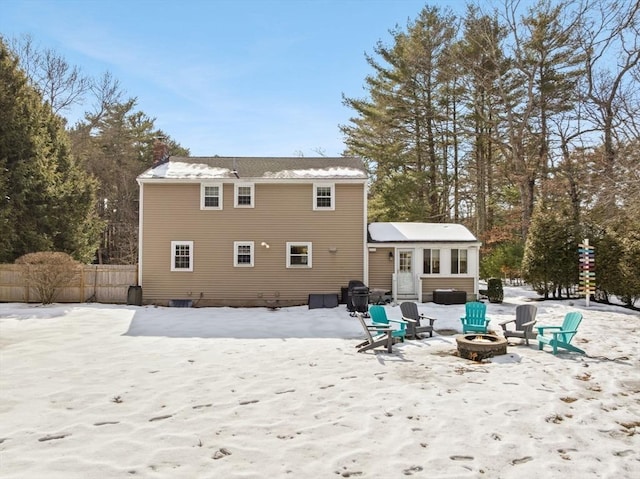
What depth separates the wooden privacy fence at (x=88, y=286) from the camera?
1680 cm

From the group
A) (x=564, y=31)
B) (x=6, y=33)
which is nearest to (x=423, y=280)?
(x=564, y=31)

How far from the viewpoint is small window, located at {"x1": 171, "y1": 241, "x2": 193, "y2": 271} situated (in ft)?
56.4

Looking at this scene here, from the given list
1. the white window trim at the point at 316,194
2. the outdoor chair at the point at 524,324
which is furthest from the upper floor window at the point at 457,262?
the outdoor chair at the point at 524,324

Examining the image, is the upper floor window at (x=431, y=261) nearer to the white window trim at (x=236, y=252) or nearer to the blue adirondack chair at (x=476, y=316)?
the blue adirondack chair at (x=476, y=316)

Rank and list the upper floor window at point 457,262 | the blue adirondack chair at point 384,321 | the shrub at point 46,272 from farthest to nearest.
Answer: the upper floor window at point 457,262, the shrub at point 46,272, the blue adirondack chair at point 384,321

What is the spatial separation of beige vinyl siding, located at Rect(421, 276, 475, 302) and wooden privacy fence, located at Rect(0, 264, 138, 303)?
40.3 feet

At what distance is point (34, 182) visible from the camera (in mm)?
20828

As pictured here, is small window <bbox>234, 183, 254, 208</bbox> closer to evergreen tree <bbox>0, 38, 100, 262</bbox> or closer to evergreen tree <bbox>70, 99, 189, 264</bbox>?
evergreen tree <bbox>0, 38, 100, 262</bbox>

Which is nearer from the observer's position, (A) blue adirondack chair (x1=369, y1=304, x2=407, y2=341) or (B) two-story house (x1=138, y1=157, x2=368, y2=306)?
(A) blue adirondack chair (x1=369, y1=304, x2=407, y2=341)

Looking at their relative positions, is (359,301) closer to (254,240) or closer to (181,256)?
(254,240)

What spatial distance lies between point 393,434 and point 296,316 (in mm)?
9691

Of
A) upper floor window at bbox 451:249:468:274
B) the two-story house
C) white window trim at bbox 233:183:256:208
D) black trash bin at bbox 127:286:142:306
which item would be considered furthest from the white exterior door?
black trash bin at bbox 127:286:142:306

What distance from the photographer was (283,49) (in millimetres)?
14453

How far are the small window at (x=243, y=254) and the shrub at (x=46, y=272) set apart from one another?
6.57 m
